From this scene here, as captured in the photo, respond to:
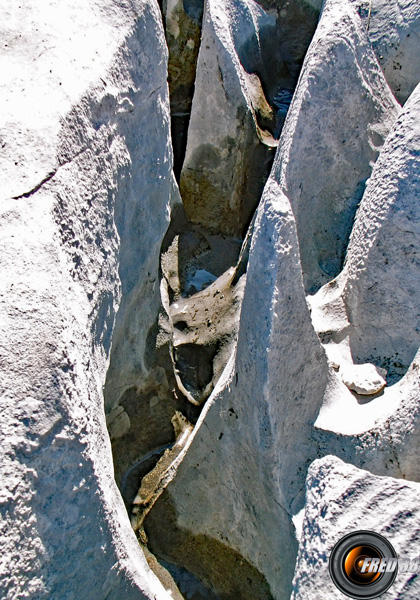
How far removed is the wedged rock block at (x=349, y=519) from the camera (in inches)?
30.4

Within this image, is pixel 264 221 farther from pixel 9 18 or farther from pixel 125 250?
pixel 9 18

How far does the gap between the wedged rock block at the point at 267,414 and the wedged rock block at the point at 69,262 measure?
0.92 ft

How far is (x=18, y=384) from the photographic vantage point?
30.9 inches

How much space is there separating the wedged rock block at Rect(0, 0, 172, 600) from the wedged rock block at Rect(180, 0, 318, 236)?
0.60 meters

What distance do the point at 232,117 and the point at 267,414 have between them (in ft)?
4.13

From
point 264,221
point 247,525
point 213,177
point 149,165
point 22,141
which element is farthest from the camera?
point 213,177

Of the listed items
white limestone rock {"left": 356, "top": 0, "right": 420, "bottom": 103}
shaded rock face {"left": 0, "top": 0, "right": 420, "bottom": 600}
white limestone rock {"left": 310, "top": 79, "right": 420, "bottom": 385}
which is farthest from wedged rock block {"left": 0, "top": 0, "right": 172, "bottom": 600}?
white limestone rock {"left": 356, "top": 0, "right": 420, "bottom": 103}


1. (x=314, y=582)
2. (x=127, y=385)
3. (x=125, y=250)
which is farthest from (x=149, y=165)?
(x=314, y=582)

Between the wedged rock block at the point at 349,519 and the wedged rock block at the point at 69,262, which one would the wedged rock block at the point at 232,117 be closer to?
the wedged rock block at the point at 69,262

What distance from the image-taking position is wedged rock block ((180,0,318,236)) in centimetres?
200

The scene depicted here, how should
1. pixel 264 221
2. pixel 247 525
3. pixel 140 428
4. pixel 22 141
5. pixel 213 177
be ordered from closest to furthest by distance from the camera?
pixel 22 141 → pixel 264 221 → pixel 247 525 → pixel 140 428 → pixel 213 177

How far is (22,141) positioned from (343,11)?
1.07 m

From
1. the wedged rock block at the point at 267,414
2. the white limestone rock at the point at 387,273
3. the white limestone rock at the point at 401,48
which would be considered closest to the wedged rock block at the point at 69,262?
the wedged rock block at the point at 267,414

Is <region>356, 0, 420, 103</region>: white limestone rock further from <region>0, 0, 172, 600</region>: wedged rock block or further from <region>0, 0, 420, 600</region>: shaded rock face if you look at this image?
<region>0, 0, 172, 600</region>: wedged rock block
